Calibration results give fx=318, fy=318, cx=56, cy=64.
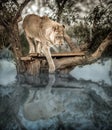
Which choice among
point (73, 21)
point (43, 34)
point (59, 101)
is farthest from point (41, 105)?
point (73, 21)

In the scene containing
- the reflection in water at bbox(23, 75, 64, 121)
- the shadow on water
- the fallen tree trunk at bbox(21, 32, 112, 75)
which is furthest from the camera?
the fallen tree trunk at bbox(21, 32, 112, 75)

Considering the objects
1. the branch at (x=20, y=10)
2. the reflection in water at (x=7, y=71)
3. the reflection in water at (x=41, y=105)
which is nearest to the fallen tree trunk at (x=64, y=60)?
the reflection in water at (x=7, y=71)

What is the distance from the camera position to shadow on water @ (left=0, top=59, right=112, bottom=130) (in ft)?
7.03

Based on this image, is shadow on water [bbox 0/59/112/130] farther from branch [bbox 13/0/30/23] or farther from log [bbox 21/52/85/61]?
branch [bbox 13/0/30/23]

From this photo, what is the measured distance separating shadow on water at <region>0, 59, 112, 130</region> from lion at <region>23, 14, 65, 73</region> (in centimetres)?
20

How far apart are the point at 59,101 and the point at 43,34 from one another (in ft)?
2.43

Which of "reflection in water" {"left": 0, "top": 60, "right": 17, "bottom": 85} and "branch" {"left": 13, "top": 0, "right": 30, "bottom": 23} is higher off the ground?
"branch" {"left": 13, "top": 0, "right": 30, "bottom": 23}

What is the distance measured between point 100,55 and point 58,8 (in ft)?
1.96

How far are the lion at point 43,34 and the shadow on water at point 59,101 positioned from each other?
200 millimetres

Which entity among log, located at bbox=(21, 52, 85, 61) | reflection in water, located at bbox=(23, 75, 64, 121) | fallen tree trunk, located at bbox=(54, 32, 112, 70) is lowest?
reflection in water, located at bbox=(23, 75, 64, 121)

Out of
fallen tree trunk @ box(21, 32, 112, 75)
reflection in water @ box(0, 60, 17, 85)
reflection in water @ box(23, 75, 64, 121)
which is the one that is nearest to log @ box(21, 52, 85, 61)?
fallen tree trunk @ box(21, 32, 112, 75)

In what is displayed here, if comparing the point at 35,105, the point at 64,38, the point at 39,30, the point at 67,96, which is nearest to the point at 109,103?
the point at 67,96

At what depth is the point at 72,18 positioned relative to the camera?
2.94 meters

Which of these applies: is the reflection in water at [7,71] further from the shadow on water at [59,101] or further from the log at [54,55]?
the log at [54,55]
